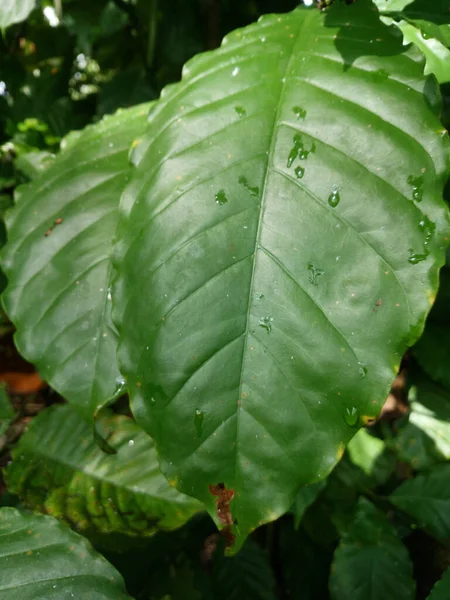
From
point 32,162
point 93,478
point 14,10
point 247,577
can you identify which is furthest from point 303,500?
point 14,10

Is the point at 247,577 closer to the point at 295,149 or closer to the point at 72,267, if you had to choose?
the point at 72,267

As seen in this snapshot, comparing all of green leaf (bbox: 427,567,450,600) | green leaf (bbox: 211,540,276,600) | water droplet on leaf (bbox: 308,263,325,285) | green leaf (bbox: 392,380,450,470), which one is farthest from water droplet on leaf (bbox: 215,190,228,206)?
green leaf (bbox: 211,540,276,600)

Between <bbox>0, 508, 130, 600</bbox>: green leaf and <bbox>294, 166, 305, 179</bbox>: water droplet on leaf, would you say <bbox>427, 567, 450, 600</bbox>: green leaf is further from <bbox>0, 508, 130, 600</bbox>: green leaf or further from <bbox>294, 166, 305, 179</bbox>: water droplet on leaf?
<bbox>294, 166, 305, 179</bbox>: water droplet on leaf

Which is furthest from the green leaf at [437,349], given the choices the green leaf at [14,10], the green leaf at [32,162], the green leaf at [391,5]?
the green leaf at [14,10]

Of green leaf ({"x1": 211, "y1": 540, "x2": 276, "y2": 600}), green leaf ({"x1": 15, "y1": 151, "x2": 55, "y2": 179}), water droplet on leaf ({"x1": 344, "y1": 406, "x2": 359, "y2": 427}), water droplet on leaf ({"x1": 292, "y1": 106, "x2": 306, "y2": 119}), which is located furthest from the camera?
green leaf ({"x1": 211, "y1": 540, "x2": 276, "y2": 600})

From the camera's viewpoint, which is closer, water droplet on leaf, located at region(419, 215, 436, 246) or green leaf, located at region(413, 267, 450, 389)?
water droplet on leaf, located at region(419, 215, 436, 246)

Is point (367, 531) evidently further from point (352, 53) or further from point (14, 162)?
point (14, 162)

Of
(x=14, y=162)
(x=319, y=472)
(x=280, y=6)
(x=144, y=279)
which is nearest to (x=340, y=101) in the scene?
(x=144, y=279)
